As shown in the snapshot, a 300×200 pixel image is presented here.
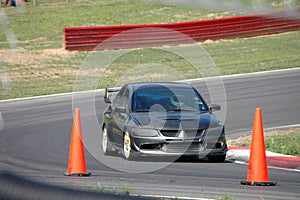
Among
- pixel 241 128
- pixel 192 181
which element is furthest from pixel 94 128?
pixel 192 181

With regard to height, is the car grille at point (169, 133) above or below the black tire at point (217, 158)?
above

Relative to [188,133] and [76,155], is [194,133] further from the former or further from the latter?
[76,155]

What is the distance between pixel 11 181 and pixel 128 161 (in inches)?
279

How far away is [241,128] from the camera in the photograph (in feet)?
54.9

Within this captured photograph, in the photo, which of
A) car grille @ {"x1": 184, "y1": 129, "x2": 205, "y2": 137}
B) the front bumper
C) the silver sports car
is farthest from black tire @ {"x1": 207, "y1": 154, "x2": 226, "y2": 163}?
car grille @ {"x1": 184, "y1": 129, "x2": 205, "y2": 137}

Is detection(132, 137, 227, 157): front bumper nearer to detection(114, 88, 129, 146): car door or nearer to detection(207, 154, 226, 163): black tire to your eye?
detection(207, 154, 226, 163): black tire

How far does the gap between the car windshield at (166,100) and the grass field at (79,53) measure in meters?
11.3

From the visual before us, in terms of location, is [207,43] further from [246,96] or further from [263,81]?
[246,96]

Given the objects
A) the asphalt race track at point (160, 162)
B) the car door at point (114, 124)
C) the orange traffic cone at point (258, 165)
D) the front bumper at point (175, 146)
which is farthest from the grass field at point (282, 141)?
the orange traffic cone at point (258, 165)

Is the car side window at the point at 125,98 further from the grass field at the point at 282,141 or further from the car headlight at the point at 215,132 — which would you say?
the grass field at the point at 282,141

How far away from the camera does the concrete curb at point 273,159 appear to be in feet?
39.3

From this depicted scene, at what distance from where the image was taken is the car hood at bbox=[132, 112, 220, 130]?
12334mm

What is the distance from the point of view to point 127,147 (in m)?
12.6

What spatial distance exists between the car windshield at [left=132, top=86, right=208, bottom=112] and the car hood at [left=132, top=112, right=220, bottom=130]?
250 millimetres
